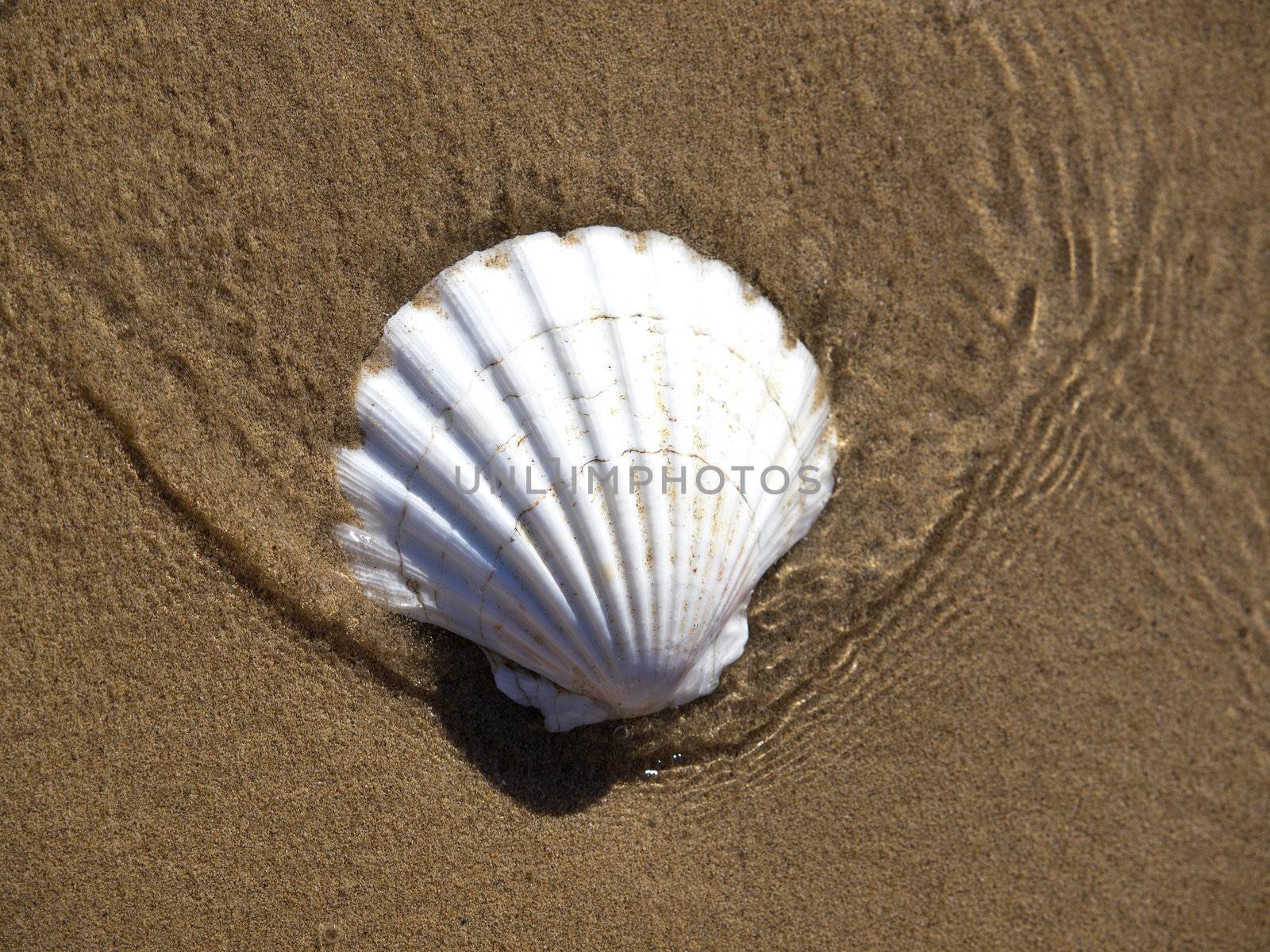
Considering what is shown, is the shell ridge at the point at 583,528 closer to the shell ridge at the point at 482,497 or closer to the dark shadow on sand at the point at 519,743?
the shell ridge at the point at 482,497

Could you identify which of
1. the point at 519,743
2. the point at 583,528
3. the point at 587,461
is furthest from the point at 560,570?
the point at 519,743

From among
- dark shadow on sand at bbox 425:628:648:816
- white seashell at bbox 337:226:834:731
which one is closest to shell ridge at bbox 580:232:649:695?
white seashell at bbox 337:226:834:731

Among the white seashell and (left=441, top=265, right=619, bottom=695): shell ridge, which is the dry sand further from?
(left=441, top=265, right=619, bottom=695): shell ridge

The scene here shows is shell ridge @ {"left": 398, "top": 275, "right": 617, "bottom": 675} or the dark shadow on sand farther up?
shell ridge @ {"left": 398, "top": 275, "right": 617, "bottom": 675}

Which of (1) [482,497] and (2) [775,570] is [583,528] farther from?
(2) [775,570]

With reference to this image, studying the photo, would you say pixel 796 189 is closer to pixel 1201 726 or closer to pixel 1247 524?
pixel 1247 524

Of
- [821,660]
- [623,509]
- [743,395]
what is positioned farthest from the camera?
[821,660]

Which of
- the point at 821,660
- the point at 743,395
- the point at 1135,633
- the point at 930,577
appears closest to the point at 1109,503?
the point at 1135,633
